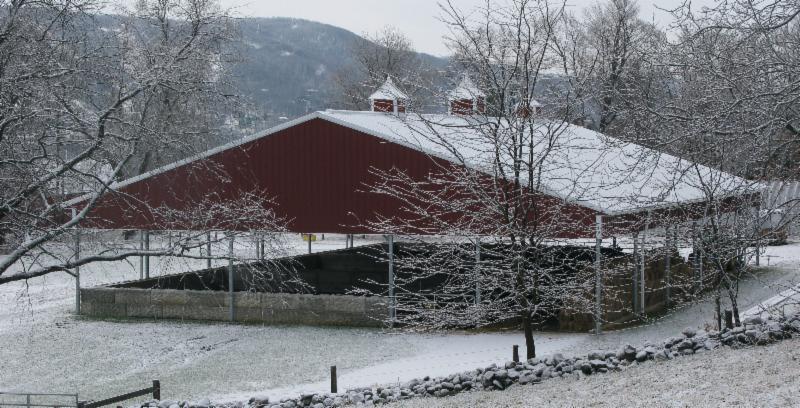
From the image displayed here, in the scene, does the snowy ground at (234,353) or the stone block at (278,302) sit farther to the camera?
the stone block at (278,302)

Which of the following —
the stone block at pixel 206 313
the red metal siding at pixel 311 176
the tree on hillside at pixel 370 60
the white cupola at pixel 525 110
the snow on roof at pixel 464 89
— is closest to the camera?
the white cupola at pixel 525 110

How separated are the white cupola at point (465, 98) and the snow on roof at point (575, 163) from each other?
21 centimetres

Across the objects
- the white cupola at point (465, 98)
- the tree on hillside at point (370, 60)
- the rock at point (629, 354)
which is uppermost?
the tree on hillside at point (370, 60)

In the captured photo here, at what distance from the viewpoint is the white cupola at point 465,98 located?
41.8 feet

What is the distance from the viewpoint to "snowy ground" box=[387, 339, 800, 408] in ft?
26.3

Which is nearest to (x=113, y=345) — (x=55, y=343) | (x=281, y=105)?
(x=55, y=343)

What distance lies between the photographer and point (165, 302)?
73.7 feet

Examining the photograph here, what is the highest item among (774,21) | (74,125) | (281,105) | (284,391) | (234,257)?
(281,105)

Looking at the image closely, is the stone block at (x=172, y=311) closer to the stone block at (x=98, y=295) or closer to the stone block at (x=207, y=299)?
the stone block at (x=207, y=299)

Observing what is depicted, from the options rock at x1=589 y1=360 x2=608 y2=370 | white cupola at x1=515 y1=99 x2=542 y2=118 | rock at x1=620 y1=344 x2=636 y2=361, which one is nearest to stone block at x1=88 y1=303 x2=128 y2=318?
white cupola at x1=515 y1=99 x2=542 y2=118

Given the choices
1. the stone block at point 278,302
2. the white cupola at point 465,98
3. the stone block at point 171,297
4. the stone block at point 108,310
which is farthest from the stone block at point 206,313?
the white cupola at point 465,98

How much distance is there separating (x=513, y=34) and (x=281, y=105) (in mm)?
172508

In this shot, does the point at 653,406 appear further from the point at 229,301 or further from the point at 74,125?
the point at 229,301

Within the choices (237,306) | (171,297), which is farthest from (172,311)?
(237,306)
